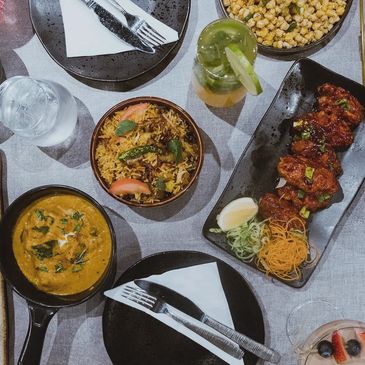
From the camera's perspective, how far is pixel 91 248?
2.73 meters

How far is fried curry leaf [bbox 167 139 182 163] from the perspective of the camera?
9.09 ft

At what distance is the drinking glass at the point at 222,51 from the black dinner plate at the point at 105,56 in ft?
0.68

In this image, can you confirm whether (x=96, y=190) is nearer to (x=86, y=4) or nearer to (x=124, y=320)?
(x=124, y=320)

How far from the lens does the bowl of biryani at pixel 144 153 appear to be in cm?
278

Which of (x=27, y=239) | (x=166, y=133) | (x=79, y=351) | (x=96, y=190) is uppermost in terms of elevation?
(x=166, y=133)

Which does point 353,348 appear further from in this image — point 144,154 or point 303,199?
point 144,154

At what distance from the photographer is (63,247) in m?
2.71

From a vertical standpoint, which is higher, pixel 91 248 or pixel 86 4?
pixel 86 4

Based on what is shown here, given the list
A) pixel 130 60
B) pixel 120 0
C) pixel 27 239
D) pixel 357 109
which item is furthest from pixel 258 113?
pixel 27 239

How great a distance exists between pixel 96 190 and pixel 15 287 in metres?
0.62

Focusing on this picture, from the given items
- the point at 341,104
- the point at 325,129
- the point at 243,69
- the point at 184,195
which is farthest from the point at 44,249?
the point at 341,104

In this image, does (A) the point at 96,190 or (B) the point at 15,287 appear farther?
(A) the point at 96,190

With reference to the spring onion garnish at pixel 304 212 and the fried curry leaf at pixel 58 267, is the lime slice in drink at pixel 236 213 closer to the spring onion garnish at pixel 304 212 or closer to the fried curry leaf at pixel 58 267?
the spring onion garnish at pixel 304 212

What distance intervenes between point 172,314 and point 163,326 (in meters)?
0.10
